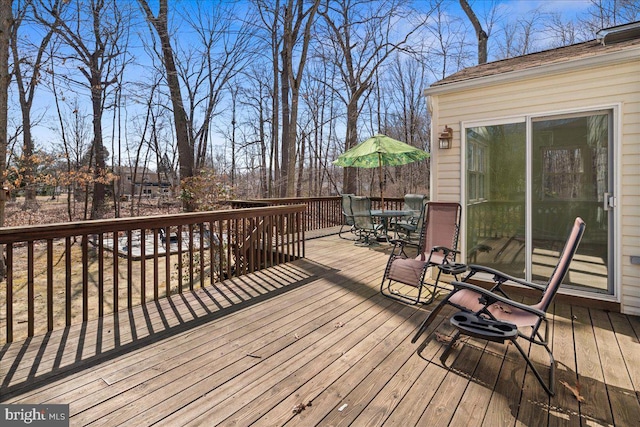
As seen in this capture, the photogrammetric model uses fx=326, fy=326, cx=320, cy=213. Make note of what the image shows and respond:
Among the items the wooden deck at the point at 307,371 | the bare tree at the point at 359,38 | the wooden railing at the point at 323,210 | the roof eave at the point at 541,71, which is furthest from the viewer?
the bare tree at the point at 359,38

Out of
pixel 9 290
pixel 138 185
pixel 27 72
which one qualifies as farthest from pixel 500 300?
pixel 138 185

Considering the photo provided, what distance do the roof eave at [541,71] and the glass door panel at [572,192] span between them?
50 cm

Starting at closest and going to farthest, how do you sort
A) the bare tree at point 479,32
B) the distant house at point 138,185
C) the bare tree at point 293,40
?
the bare tree at point 293,40 → the bare tree at point 479,32 → the distant house at point 138,185

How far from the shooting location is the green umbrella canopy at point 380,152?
20.7 ft

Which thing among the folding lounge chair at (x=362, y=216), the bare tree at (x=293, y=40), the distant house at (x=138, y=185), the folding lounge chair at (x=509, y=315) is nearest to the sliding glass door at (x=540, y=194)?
the folding lounge chair at (x=509, y=315)

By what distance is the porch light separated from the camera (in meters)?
4.18

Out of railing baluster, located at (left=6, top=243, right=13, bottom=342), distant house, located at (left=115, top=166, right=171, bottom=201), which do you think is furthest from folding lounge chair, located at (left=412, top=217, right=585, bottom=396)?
distant house, located at (left=115, top=166, right=171, bottom=201)

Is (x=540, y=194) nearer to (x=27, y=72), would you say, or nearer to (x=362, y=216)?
(x=362, y=216)

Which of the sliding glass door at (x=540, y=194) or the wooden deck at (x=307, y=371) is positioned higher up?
the sliding glass door at (x=540, y=194)

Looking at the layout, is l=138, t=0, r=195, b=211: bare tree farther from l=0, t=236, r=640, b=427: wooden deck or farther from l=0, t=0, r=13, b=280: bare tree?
l=0, t=236, r=640, b=427: wooden deck

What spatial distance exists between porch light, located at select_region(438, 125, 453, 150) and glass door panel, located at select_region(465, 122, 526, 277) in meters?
0.21

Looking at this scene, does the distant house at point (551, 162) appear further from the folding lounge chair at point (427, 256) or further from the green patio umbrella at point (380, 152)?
the green patio umbrella at point (380, 152)

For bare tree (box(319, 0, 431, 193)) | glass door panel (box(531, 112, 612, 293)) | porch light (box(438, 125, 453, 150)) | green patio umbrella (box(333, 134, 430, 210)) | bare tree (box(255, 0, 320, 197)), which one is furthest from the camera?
bare tree (box(319, 0, 431, 193))

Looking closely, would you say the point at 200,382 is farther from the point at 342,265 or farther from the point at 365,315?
the point at 342,265
